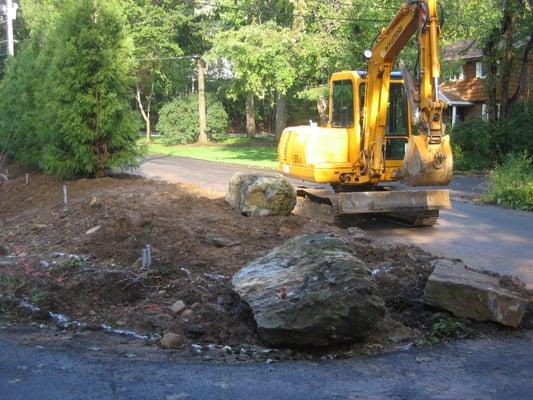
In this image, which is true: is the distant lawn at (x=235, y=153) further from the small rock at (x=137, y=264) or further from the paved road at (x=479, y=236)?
the small rock at (x=137, y=264)

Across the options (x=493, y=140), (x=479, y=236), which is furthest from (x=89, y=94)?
(x=493, y=140)

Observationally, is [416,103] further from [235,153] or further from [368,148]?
[235,153]

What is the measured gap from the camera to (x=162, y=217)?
10.4 m

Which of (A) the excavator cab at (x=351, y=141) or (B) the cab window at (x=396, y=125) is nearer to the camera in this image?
(A) the excavator cab at (x=351, y=141)

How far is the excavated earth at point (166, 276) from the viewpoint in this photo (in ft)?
19.7

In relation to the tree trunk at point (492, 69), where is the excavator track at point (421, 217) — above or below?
below

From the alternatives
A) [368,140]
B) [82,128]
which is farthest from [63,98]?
[368,140]

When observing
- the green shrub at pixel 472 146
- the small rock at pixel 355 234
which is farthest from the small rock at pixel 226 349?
the green shrub at pixel 472 146

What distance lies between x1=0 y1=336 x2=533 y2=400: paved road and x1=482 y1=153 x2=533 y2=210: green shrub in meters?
11.3

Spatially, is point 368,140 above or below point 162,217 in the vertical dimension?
above

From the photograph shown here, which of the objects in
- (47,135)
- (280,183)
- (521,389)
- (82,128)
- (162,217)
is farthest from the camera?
(47,135)

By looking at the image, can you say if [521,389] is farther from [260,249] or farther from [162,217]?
[162,217]

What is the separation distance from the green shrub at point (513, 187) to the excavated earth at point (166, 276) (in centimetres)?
740

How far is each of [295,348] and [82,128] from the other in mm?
10662
